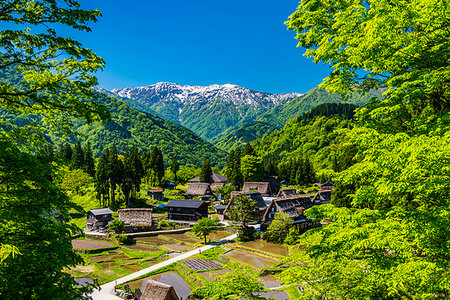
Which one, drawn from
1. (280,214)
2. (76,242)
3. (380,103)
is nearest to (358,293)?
(380,103)

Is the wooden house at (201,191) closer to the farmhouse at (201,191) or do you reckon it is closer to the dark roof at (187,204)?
the farmhouse at (201,191)

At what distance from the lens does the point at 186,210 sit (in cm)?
6338

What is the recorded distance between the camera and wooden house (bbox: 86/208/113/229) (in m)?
56.9

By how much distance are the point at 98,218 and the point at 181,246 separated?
24.6 meters

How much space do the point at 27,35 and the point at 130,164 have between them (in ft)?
221

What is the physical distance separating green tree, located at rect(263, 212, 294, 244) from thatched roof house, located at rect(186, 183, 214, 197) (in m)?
38.1

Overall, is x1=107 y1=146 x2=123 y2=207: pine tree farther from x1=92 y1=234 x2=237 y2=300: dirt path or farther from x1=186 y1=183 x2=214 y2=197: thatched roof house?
x1=92 y1=234 x2=237 y2=300: dirt path

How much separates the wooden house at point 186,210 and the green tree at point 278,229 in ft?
70.7

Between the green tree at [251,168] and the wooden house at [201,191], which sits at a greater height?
the green tree at [251,168]

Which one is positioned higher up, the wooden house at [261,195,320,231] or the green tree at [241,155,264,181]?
the green tree at [241,155,264,181]

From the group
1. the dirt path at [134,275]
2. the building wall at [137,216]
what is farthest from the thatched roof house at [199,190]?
the dirt path at [134,275]

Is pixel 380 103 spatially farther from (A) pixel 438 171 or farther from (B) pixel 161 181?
(B) pixel 161 181

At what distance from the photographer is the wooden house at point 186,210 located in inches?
2477

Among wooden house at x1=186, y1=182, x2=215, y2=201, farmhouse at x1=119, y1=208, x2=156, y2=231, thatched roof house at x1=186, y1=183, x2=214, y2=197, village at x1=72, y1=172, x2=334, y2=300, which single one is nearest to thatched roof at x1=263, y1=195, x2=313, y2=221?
village at x1=72, y1=172, x2=334, y2=300
